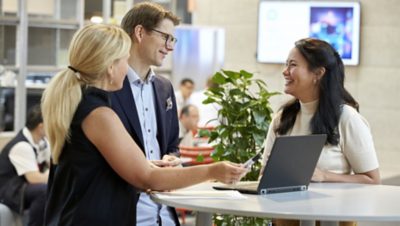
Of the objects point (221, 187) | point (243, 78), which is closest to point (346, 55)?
point (243, 78)

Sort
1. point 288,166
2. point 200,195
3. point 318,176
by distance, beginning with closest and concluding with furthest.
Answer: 1. point 200,195
2. point 288,166
3. point 318,176

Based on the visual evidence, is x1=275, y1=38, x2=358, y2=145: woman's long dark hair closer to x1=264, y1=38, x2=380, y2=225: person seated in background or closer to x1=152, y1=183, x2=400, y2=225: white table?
x1=264, y1=38, x2=380, y2=225: person seated in background

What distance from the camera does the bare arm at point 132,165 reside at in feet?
9.64

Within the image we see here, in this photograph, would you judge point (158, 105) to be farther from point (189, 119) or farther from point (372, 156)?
point (189, 119)

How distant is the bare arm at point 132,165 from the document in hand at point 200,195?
0.39ft

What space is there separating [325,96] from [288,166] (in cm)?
72

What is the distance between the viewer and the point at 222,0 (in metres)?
10.3

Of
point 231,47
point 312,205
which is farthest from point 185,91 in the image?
point 312,205

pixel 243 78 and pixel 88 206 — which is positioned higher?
pixel 243 78

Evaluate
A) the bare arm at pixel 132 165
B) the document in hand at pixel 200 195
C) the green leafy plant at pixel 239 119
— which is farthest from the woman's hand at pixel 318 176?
the green leafy plant at pixel 239 119

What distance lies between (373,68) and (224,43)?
2.05m

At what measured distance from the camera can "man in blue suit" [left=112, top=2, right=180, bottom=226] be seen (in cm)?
348

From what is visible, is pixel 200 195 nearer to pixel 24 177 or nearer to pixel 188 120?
pixel 24 177

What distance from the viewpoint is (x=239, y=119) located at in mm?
5117
